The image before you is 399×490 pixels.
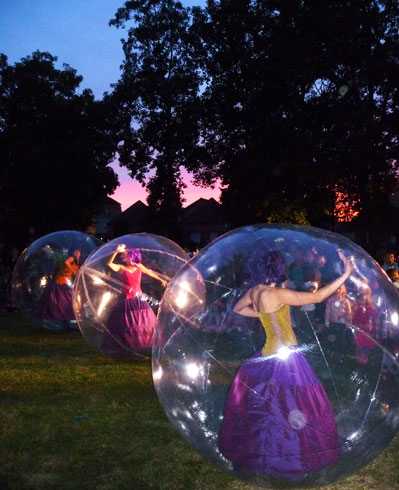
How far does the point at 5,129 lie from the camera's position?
36938 mm

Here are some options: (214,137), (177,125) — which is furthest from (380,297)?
(177,125)

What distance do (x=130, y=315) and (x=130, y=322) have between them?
0.12 meters

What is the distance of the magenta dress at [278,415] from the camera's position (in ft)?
13.2

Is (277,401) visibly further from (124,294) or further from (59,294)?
(59,294)

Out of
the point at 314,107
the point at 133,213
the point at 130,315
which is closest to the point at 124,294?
the point at 130,315

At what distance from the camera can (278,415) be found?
160 inches

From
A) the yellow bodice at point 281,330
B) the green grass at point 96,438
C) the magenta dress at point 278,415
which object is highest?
the yellow bodice at point 281,330

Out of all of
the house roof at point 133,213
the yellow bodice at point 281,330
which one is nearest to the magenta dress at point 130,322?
the yellow bodice at point 281,330

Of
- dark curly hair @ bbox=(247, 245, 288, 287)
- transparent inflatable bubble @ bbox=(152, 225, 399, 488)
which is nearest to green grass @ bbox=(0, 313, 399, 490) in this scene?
transparent inflatable bubble @ bbox=(152, 225, 399, 488)

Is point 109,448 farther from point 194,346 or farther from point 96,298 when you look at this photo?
point 96,298

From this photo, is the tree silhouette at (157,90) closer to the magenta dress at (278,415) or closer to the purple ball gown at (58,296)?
the purple ball gown at (58,296)

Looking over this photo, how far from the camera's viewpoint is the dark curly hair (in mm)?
4281

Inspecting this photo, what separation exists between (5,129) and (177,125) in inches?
466

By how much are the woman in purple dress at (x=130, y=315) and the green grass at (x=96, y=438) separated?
36cm
